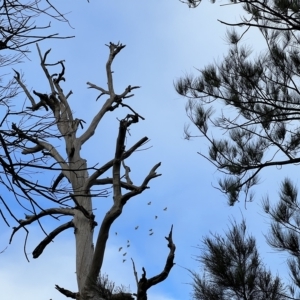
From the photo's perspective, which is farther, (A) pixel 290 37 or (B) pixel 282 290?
(A) pixel 290 37

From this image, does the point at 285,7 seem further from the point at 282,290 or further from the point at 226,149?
the point at 282,290

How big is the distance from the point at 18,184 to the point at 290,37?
3.39 metres

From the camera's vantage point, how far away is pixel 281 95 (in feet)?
16.7

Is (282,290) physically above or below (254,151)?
below

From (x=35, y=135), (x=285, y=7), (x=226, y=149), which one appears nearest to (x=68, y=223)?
(x=226, y=149)

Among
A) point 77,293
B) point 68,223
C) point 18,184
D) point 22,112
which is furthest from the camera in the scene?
point 68,223

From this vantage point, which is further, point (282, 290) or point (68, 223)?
point (68, 223)

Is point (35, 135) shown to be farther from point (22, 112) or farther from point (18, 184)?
point (18, 184)

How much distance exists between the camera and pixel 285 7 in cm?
465

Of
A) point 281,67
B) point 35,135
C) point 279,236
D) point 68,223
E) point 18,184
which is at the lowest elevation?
point 18,184

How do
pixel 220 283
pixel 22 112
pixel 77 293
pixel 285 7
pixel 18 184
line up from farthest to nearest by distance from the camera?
1. pixel 77 293
2. pixel 220 283
3. pixel 285 7
4. pixel 22 112
5. pixel 18 184

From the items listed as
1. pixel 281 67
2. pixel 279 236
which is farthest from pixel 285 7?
pixel 279 236

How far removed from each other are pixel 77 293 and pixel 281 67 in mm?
2615

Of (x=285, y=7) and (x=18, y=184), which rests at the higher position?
(x=285, y=7)
